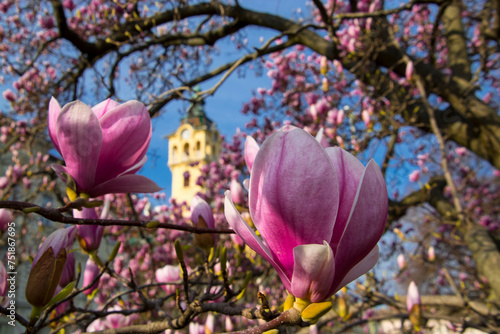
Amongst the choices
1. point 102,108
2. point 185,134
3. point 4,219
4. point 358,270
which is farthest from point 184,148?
point 358,270

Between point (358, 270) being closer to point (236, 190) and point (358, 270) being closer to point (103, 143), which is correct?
point (103, 143)

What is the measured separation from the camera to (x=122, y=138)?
0.70 metres

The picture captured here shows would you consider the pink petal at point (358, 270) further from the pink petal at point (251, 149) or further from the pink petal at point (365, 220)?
the pink petal at point (251, 149)

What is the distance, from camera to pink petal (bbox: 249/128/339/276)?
0.48 metres

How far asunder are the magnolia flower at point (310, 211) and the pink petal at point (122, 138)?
28 centimetres

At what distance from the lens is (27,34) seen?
525 cm

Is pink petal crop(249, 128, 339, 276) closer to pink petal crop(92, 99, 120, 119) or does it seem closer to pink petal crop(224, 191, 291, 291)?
pink petal crop(224, 191, 291, 291)

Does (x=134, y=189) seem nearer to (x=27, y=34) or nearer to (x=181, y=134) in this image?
(x=27, y=34)

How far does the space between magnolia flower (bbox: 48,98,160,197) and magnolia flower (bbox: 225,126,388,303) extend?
282 mm

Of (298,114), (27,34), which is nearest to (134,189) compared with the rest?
(298,114)

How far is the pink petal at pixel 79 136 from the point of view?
661mm

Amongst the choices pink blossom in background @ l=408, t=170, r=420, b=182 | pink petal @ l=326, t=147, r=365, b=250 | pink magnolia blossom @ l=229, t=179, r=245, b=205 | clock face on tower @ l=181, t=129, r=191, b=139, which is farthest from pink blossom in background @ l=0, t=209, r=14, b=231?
clock face on tower @ l=181, t=129, r=191, b=139

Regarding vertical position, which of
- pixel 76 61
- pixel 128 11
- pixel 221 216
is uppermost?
pixel 128 11

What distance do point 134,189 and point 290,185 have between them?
0.40m
